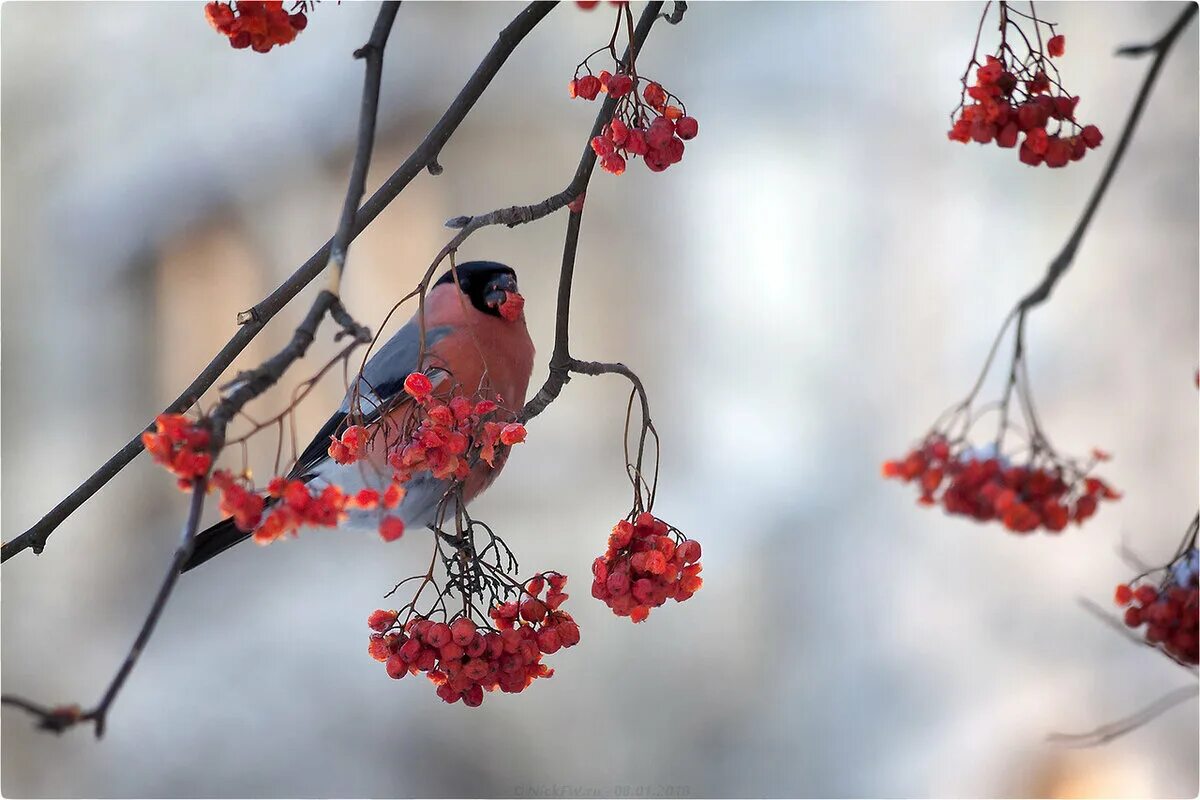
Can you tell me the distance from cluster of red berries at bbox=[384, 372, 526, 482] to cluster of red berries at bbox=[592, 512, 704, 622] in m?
0.13

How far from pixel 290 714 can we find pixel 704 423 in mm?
1291

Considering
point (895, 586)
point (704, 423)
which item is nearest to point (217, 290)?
point (704, 423)

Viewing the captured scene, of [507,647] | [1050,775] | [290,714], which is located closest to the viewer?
[507,647]

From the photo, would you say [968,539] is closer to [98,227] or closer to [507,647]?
[507,647]

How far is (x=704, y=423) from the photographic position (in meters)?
2.89

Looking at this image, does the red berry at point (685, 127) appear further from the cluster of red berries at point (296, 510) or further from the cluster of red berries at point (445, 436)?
the cluster of red berries at point (296, 510)

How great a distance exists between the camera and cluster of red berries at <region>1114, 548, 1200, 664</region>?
867mm

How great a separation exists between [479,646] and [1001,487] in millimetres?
426

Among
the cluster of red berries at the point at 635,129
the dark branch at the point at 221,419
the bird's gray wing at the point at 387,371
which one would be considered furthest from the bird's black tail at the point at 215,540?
the dark branch at the point at 221,419

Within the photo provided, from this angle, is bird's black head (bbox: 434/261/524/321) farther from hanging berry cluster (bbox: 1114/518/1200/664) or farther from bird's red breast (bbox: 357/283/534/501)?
hanging berry cluster (bbox: 1114/518/1200/664)

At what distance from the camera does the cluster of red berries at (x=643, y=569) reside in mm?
849

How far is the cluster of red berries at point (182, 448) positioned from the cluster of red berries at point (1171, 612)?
0.69 meters

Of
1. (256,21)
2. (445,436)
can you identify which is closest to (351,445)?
(445,436)

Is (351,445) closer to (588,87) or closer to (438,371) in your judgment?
(588,87)
